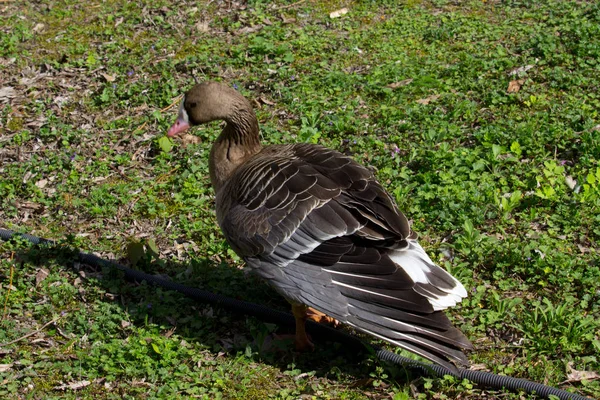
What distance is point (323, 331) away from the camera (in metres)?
5.02

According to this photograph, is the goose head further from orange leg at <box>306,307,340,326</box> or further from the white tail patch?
the white tail patch

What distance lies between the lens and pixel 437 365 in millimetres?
4480

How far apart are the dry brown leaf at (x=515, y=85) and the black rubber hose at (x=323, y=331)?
365 centimetres

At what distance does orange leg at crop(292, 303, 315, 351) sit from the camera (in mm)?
4805

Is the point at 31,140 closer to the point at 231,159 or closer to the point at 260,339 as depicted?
the point at 231,159

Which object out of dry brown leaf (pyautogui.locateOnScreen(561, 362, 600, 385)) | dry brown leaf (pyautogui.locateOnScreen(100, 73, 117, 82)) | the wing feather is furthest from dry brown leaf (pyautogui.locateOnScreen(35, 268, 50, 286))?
dry brown leaf (pyautogui.locateOnScreen(561, 362, 600, 385))

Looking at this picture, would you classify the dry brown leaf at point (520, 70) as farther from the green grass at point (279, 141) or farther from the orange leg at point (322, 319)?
the orange leg at point (322, 319)

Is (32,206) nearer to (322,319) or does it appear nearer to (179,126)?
(179,126)

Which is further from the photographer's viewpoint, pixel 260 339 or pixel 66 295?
pixel 66 295

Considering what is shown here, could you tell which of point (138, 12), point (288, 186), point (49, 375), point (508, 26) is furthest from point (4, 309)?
point (508, 26)

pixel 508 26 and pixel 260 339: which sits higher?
pixel 508 26

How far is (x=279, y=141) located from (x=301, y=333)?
2590 millimetres

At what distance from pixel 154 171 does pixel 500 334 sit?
358 cm

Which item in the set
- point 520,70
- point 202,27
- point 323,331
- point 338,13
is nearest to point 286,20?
point 338,13
